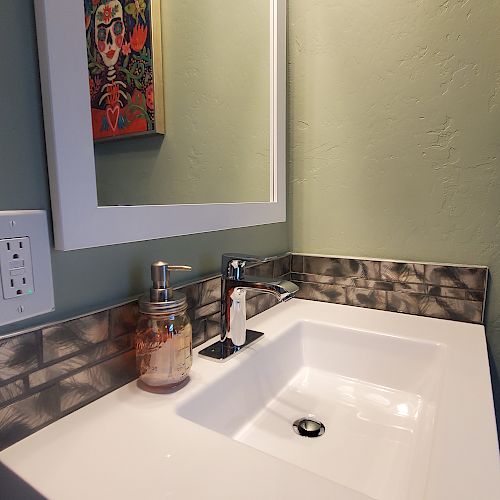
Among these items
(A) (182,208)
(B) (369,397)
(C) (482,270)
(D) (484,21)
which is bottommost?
(B) (369,397)

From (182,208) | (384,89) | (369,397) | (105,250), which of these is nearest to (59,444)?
(105,250)

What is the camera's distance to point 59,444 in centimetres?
43

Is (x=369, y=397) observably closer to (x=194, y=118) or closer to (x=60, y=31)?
(x=194, y=118)

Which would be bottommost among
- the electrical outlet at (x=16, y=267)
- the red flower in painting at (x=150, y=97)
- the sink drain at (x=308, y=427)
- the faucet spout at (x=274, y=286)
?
the sink drain at (x=308, y=427)

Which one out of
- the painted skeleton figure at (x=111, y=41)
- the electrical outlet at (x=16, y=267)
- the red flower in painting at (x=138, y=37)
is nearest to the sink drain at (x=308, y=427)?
the electrical outlet at (x=16, y=267)

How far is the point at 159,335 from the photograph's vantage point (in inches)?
20.9

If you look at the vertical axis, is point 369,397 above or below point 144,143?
below

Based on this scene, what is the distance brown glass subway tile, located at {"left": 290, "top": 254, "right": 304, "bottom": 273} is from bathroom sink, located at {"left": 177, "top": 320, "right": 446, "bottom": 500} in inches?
7.5

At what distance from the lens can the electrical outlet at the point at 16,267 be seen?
410mm

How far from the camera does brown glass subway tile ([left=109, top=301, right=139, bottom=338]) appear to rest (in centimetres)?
54

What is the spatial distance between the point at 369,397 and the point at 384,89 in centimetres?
67

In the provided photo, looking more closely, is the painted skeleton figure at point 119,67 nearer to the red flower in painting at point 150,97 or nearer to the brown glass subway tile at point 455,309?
the red flower in painting at point 150,97

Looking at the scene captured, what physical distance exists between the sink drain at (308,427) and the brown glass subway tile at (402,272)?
0.39m

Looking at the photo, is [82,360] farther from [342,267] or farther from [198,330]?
[342,267]
